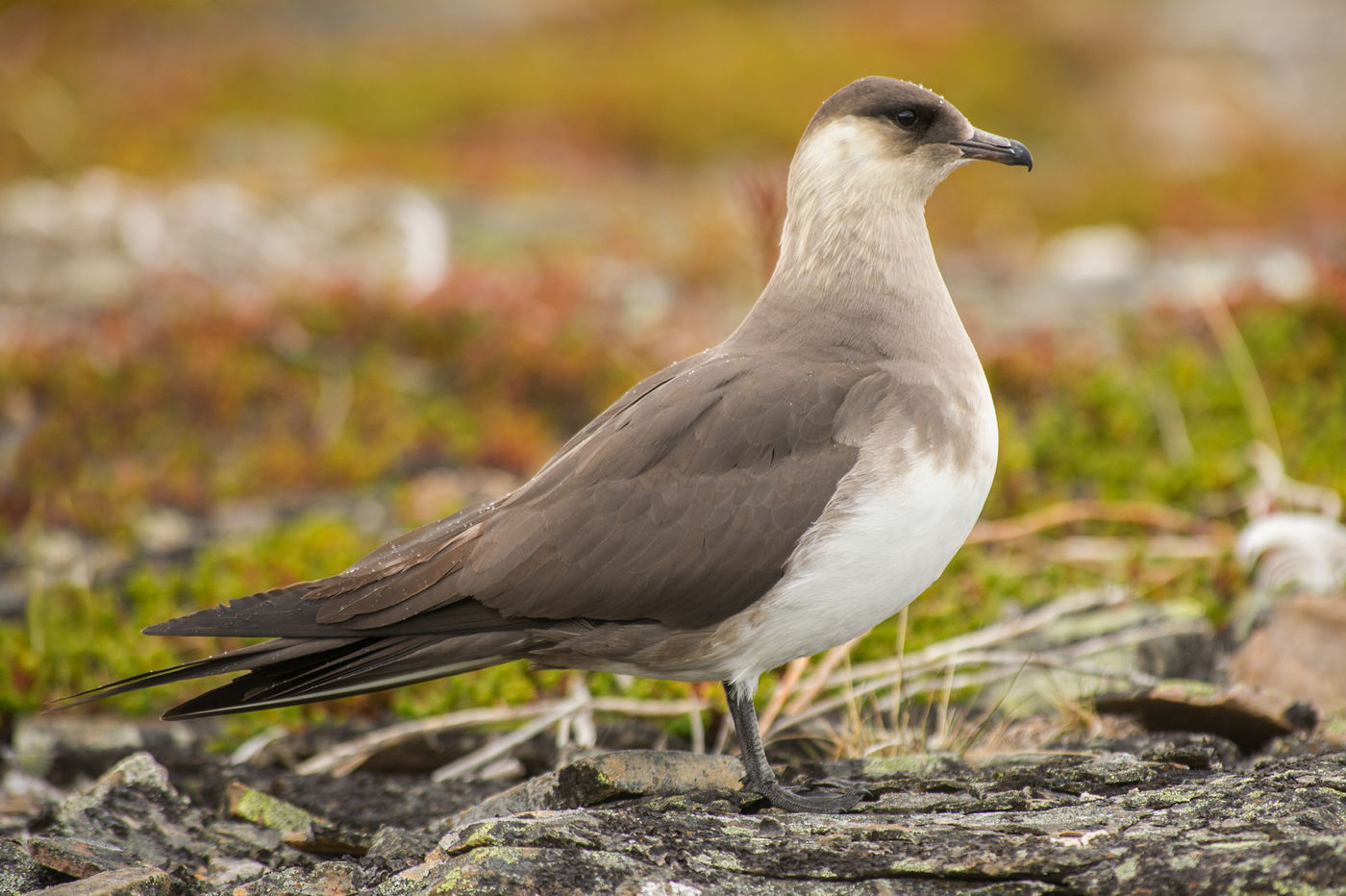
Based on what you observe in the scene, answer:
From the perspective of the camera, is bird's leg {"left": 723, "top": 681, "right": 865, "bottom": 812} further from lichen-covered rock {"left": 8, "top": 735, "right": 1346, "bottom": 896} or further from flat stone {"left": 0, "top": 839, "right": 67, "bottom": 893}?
flat stone {"left": 0, "top": 839, "right": 67, "bottom": 893}

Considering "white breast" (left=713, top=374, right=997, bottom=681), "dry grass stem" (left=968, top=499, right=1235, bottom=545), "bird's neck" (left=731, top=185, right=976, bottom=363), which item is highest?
"bird's neck" (left=731, top=185, right=976, bottom=363)


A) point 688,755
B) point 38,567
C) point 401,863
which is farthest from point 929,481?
point 38,567

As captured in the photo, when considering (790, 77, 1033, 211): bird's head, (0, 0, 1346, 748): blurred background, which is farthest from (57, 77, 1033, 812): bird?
(0, 0, 1346, 748): blurred background

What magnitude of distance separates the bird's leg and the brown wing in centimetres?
30

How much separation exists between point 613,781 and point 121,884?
3.97 feet

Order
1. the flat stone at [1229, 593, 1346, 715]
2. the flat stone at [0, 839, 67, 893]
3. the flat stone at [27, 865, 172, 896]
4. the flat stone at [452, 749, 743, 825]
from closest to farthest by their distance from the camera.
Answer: the flat stone at [27, 865, 172, 896], the flat stone at [0, 839, 67, 893], the flat stone at [452, 749, 743, 825], the flat stone at [1229, 593, 1346, 715]

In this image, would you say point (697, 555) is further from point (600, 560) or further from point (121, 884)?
point (121, 884)

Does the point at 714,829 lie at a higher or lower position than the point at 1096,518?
lower

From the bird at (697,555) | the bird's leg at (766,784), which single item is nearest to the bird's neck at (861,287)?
the bird at (697,555)

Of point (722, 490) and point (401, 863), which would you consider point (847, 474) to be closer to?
point (722, 490)

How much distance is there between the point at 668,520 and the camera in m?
3.53

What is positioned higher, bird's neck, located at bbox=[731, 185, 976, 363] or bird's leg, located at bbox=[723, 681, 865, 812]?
bird's neck, located at bbox=[731, 185, 976, 363]

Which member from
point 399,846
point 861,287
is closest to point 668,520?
point 861,287

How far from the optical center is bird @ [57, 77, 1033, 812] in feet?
11.3
